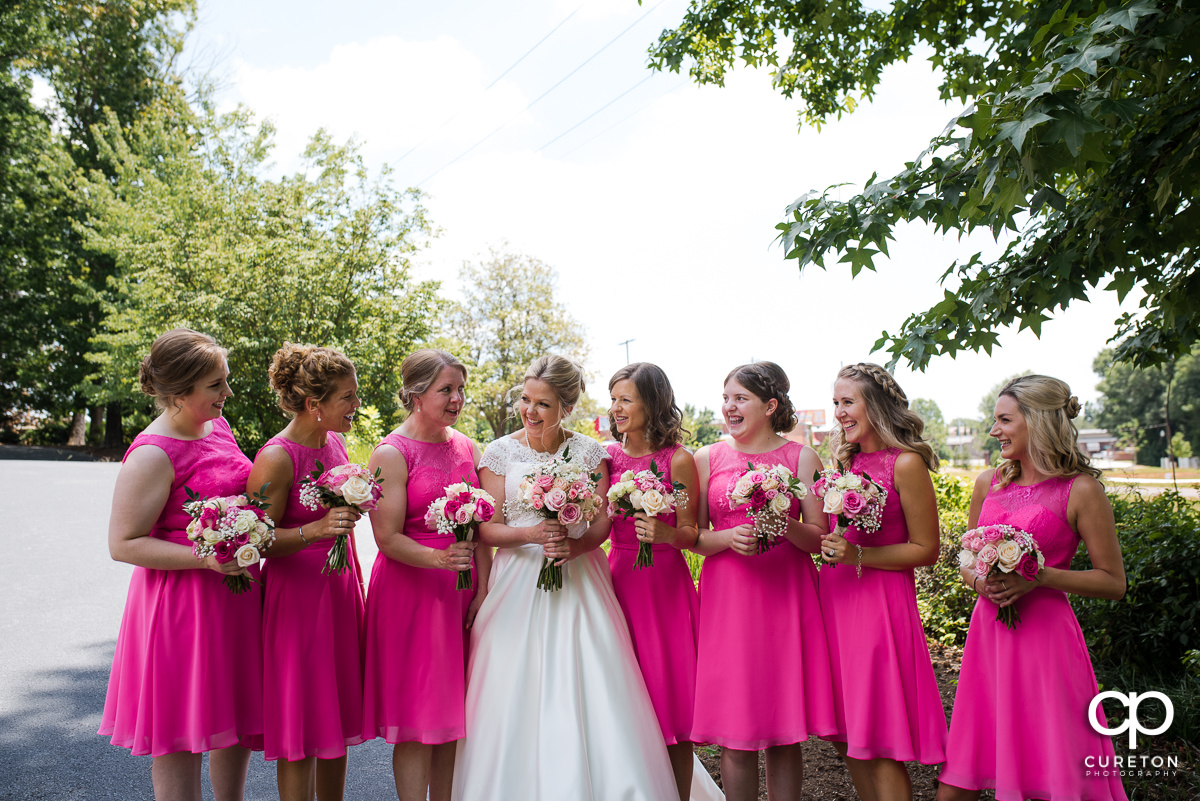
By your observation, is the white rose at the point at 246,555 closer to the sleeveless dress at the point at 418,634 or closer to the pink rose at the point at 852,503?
the sleeveless dress at the point at 418,634

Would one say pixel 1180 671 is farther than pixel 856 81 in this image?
No

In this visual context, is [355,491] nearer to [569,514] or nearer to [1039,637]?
[569,514]

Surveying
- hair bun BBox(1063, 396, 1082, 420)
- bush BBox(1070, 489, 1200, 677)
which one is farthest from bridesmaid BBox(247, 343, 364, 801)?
bush BBox(1070, 489, 1200, 677)

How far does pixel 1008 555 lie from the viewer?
3326mm

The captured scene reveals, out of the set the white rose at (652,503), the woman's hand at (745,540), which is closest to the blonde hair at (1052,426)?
the woman's hand at (745,540)

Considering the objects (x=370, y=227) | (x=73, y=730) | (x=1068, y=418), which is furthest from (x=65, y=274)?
(x=1068, y=418)

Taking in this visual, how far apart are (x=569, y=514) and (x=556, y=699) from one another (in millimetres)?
950

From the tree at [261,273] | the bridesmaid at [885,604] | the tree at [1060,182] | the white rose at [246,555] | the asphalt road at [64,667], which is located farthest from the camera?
the tree at [261,273]

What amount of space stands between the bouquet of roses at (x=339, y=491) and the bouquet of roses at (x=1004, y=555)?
2.79m

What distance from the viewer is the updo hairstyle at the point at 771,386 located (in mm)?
4242

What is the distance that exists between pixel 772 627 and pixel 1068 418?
Answer: 180 cm

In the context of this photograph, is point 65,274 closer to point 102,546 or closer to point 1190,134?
point 102,546

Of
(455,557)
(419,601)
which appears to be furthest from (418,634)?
(455,557)

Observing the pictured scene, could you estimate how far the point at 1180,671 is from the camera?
546cm
